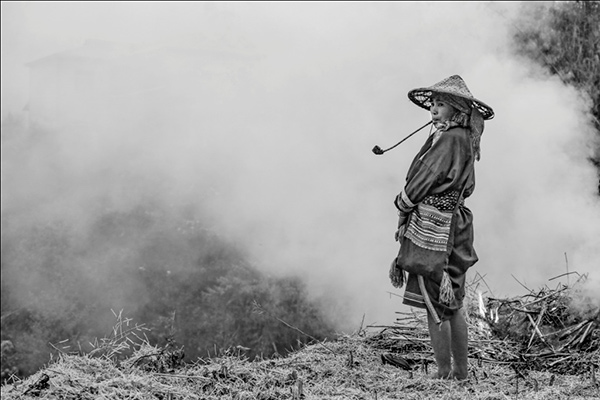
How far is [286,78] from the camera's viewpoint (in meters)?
11.4

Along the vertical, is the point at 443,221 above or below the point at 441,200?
below

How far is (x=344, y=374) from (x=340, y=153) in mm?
5198

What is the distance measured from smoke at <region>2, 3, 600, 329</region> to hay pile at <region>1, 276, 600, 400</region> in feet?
3.69

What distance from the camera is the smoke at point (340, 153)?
750 cm

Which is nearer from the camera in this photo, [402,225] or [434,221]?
[434,221]

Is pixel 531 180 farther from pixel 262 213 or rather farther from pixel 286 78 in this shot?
pixel 286 78

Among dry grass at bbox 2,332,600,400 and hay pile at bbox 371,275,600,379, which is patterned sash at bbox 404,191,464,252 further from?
hay pile at bbox 371,275,600,379

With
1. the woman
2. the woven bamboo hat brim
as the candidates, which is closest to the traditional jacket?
the woman

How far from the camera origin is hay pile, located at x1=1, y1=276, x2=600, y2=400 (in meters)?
4.24

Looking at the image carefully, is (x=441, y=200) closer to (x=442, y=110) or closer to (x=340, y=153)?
(x=442, y=110)

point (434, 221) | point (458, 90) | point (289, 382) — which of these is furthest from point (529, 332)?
point (458, 90)

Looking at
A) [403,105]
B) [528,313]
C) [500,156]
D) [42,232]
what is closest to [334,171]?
[403,105]

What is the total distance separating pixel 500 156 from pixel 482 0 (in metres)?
2.63

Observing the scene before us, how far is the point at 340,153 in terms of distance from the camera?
31.9 ft
